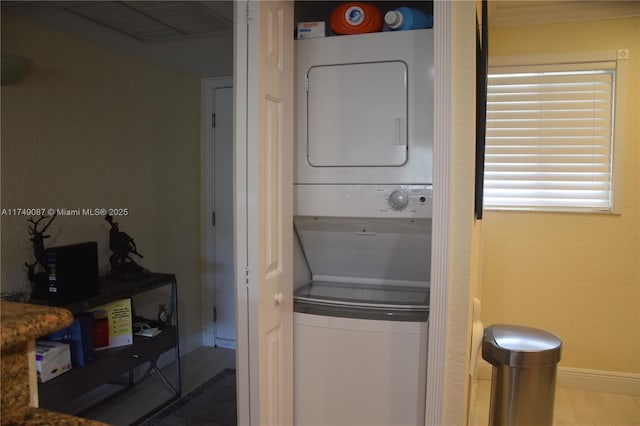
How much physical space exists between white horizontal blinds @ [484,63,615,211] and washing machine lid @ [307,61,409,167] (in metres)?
1.31

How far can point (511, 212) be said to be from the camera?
295 cm

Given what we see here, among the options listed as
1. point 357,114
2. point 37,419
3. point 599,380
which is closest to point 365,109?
point 357,114

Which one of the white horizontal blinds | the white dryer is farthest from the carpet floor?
the white horizontal blinds

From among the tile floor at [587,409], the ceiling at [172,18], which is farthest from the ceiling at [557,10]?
the tile floor at [587,409]

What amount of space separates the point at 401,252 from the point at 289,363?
2.16 ft

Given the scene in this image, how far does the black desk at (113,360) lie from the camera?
2.21 meters

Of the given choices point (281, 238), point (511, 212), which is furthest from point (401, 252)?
point (511, 212)

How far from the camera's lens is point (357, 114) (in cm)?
191

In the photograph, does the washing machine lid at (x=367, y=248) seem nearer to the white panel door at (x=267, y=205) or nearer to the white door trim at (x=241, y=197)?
the white panel door at (x=267, y=205)

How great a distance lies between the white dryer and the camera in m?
1.83

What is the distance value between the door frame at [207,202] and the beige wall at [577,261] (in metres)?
1.99

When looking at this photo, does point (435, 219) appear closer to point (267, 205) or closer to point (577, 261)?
point (267, 205)

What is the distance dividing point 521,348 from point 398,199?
84 centimetres

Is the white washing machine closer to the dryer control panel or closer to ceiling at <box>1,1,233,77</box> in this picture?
the dryer control panel
